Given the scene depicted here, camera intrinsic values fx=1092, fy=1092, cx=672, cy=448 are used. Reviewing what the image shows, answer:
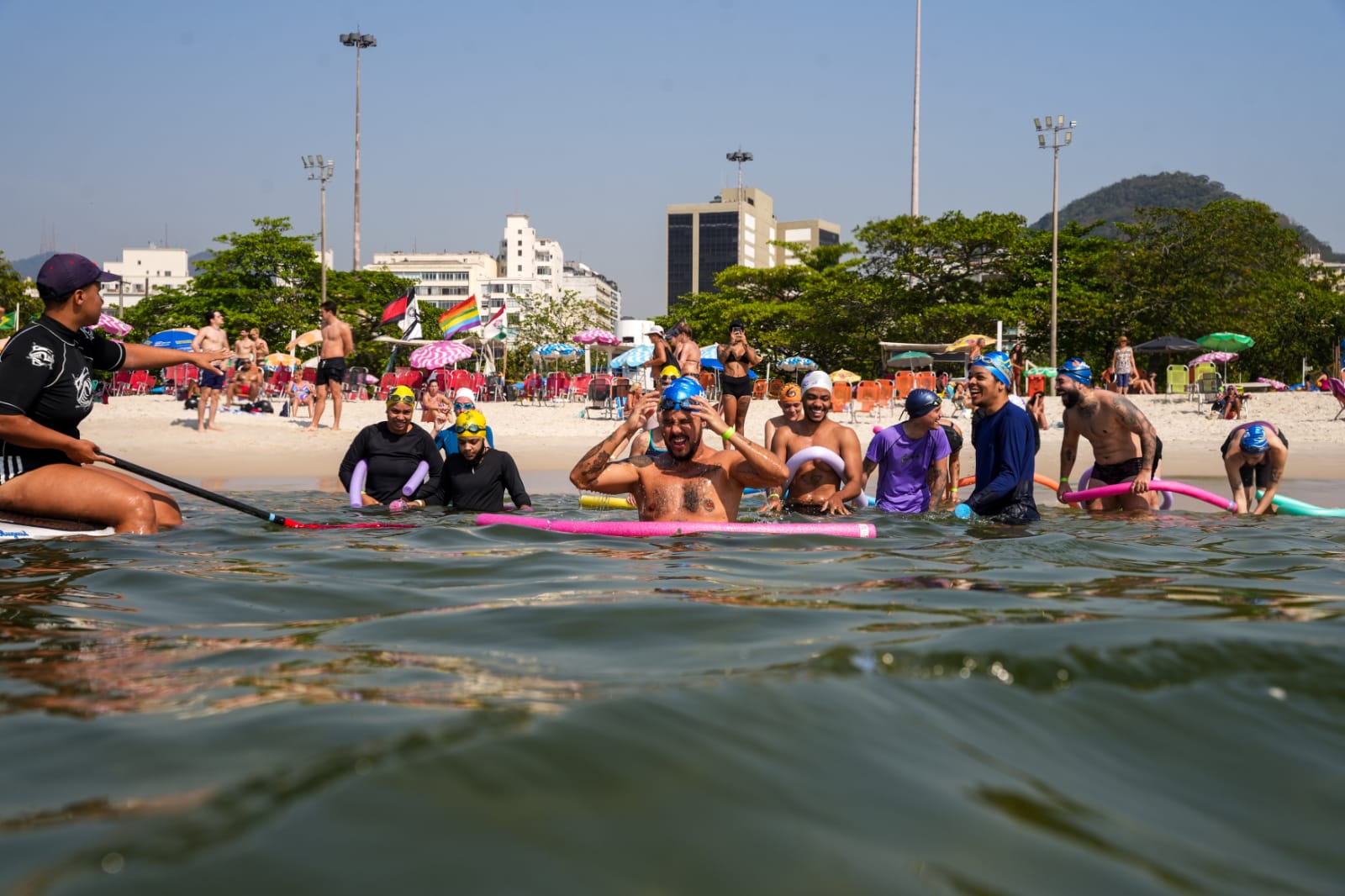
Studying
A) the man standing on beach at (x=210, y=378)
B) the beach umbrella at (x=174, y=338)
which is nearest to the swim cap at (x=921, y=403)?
the man standing on beach at (x=210, y=378)

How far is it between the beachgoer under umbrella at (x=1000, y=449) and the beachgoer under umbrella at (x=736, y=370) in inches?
243

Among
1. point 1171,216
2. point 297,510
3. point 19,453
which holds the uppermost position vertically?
point 1171,216

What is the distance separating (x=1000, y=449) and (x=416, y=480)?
4.62 meters

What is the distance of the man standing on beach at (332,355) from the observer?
16.8 metres

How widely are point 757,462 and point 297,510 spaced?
4.84 meters

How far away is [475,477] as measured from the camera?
877 centimetres

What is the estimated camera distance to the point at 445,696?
8.74 ft

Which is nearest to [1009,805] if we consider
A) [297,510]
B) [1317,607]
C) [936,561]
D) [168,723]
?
[168,723]

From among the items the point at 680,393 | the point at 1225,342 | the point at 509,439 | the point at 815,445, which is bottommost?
the point at 509,439

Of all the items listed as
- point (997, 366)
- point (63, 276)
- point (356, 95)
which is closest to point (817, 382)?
point (997, 366)

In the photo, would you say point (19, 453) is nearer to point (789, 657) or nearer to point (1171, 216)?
point (789, 657)

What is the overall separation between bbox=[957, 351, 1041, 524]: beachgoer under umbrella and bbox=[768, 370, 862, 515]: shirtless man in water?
103cm

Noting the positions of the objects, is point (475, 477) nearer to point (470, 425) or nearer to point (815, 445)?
point (470, 425)

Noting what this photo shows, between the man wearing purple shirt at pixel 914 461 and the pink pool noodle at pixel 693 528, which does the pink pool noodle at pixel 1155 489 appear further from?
the pink pool noodle at pixel 693 528
